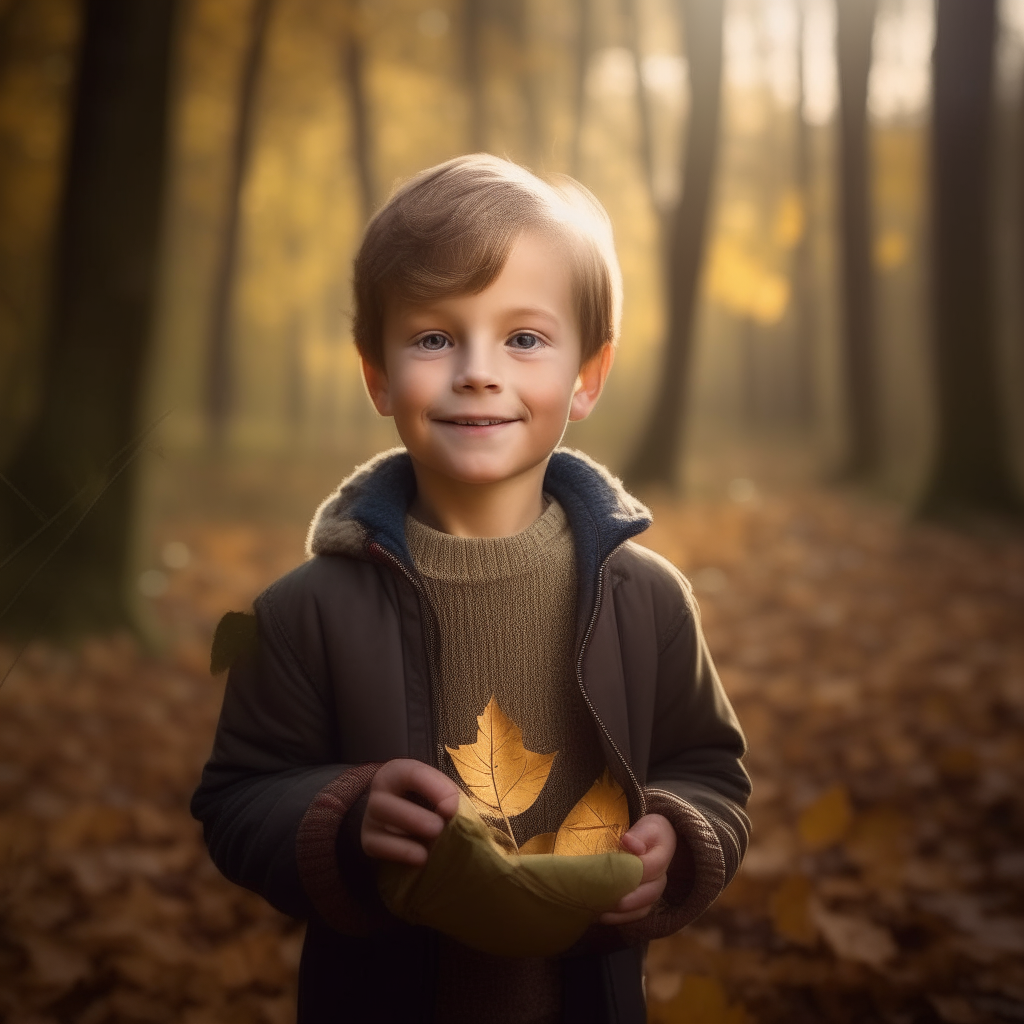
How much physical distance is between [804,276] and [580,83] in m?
7.27

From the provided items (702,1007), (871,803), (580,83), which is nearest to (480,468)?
(702,1007)

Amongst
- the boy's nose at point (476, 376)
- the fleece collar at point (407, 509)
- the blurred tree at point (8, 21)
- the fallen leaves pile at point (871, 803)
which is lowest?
the fallen leaves pile at point (871, 803)

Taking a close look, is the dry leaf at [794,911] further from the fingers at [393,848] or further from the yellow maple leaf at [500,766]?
the fingers at [393,848]

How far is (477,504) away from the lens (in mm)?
1570

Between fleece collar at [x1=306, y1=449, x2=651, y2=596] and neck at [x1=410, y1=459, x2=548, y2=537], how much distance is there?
2.1 inches

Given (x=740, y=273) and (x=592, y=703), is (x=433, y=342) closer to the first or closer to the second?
(x=592, y=703)

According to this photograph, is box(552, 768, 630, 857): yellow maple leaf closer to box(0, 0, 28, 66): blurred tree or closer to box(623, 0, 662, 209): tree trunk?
box(0, 0, 28, 66): blurred tree

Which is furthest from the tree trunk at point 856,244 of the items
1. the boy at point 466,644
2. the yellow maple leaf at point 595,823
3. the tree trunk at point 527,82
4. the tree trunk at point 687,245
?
the yellow maple leaf at point 595,823

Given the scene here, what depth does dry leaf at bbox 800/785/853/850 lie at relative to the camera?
304cm

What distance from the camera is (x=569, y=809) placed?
155 centimetres

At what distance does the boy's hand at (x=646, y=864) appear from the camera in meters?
1.37

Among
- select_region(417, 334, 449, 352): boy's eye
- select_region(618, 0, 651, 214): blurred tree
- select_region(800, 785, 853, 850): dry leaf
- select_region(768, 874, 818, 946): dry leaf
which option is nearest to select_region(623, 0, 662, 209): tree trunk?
select_region(618, 0, 651, 214): blurred tree

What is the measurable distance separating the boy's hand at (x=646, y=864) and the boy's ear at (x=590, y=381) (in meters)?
0.65

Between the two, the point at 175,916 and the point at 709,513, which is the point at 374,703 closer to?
the point at 175,916
